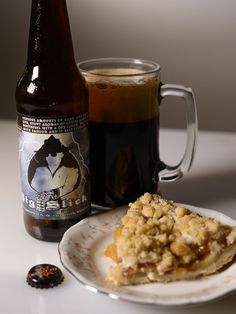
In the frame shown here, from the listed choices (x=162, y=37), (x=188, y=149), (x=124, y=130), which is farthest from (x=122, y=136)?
(x=162, y=37)

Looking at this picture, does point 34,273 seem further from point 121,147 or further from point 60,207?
point 121,147

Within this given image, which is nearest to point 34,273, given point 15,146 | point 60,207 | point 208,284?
point 60,207

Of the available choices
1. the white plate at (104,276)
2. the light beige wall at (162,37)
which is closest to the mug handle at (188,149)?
the white plate at (104,276)

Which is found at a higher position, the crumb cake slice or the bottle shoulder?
the bottle shoulder

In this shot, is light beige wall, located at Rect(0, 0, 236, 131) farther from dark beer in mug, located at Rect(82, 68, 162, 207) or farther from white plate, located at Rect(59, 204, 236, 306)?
white plate, located at Rect(59, 204, 236, 306)

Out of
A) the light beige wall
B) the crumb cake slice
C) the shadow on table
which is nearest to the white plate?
the crumb cake slice

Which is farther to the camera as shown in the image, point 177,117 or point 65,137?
point 177,117

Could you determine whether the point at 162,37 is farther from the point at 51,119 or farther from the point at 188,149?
the point at 51,119
